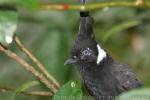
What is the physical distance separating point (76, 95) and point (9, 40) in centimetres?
40

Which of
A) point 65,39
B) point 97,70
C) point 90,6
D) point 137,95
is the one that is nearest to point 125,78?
point 97,70

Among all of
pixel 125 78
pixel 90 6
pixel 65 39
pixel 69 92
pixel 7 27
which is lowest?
pixel 69 92

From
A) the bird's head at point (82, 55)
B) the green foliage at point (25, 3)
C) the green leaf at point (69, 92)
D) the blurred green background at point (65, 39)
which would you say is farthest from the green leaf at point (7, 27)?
the blurred green background at point (65, 39)

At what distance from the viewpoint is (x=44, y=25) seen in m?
4.03

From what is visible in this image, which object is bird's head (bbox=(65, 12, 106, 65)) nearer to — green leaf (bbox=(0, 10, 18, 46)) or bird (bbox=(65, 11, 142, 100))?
bird (bbox=(65, 11, 142, 100))

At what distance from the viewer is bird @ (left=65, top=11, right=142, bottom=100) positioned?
248cm

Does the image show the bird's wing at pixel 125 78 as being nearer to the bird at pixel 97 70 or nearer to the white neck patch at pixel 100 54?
the bird at pixel 97 70

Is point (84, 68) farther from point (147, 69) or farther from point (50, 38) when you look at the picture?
point (147, 69)

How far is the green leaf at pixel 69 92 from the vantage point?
84.0 inches

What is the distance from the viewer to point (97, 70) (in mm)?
2713

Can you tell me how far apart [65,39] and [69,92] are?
1588 millimetres

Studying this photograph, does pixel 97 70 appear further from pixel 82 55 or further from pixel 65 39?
pixel 65 39

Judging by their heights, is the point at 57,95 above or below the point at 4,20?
below

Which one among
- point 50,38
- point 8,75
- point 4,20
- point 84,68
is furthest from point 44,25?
point 4,20
